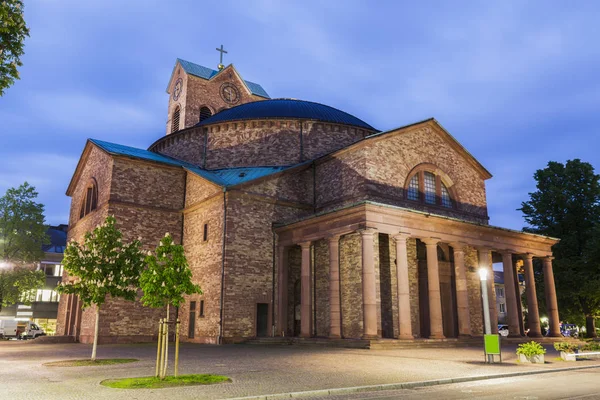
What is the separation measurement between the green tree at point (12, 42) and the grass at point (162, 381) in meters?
7.17

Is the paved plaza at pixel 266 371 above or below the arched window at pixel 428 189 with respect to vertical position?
below

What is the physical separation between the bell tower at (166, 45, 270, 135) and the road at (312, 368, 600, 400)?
3782cm

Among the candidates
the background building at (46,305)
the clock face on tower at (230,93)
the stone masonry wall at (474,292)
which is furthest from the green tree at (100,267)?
the background building at (46,305)

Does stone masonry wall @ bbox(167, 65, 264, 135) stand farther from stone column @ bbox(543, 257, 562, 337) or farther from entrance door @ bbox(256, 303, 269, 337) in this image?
stone column @ bbox(543, 257, 562, 337)

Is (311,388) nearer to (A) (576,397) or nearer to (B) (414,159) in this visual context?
(A) (576,397)

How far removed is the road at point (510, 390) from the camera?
9.26m

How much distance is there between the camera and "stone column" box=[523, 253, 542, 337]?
27.5 metres

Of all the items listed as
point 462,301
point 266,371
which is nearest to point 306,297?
point 462,301

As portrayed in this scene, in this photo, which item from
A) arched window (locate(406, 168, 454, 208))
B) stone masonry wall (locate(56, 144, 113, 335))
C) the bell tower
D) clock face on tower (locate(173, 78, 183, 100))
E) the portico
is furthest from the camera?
clock face on tower (locate(173, 78, 183, 100))

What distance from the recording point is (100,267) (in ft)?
57.2

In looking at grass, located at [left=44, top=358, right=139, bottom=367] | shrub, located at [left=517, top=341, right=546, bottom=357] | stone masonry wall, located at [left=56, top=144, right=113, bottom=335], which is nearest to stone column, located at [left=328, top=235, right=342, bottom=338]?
shrub, located at [left=517, top=341, right=546, bottom=357]

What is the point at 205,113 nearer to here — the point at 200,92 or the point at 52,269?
the point at 200,92

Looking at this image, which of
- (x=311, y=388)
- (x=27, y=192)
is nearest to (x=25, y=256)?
(x=27, y=192)

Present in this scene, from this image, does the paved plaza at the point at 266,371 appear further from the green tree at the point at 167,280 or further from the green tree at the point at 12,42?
the green tree at the point at 12,42
